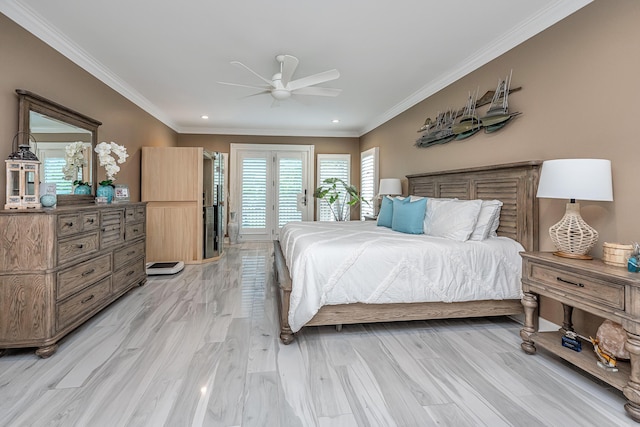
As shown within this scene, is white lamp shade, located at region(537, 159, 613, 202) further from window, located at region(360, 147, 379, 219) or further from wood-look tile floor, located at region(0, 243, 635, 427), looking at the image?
window, located at region(360, 147, 379, 219)

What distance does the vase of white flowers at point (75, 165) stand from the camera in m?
3.05

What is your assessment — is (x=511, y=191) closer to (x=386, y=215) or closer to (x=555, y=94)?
(x=555, y=94)

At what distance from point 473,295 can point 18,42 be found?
4235mm

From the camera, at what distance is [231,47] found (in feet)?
10.2

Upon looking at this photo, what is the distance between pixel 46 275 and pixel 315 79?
275 centimetres

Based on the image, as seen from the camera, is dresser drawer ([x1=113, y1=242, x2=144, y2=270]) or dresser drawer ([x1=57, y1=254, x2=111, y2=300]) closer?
dresser drawer ([x1=57, y1=254, x2=111, y2=300])

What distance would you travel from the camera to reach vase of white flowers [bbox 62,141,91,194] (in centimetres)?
305

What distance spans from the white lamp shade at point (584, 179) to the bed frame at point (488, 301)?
624 millimetres

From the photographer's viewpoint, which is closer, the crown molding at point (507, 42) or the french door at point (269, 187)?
the crown molding at point (507, 42)

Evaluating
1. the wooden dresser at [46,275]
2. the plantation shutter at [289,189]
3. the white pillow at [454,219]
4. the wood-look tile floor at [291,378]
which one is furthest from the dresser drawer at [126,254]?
the plantation shutter at [289,189]

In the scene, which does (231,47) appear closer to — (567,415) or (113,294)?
(113,294)

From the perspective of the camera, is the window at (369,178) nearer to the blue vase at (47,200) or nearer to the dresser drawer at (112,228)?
the dresser drawer at (112,228)

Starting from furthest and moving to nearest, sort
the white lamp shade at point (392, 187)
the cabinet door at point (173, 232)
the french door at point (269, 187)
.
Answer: the french door at point (269, 187) → the cabinet door at point (173, 232) → the white lamp shade at point (392, 187)

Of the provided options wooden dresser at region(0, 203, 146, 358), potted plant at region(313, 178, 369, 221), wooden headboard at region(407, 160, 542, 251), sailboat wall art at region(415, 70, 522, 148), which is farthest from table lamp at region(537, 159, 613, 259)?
potted plant at region(313, 178, 369, 221)
